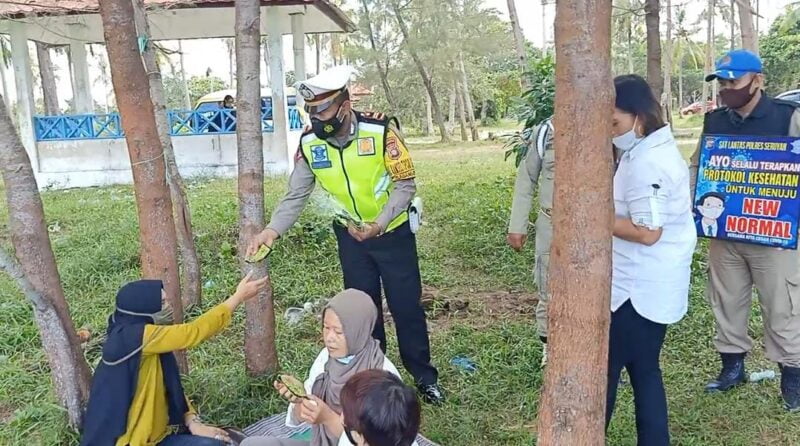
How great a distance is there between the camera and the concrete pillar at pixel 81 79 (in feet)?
43.3

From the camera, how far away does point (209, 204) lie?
852 cm

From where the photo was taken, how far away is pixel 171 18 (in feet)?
40.8

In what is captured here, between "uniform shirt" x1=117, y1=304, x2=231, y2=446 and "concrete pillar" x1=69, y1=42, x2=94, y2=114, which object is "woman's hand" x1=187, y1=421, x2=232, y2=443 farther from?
"concrete pillar" x1=69, y1=42, x2=94, y2=114

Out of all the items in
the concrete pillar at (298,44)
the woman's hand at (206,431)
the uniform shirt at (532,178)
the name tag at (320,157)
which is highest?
the concrete pillar at (298,44)

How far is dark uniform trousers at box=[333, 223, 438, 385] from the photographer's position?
3.50 meters

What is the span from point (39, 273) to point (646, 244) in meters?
2.44

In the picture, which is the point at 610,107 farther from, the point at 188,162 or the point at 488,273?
the point at 188,162

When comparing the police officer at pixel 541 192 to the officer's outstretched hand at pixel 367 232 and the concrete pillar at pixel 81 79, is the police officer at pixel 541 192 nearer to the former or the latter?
the officer's outstretched hand at pixel 367 232

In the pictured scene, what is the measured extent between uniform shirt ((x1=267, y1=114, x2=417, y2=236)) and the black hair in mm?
1125

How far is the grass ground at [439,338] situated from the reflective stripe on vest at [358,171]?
1.03 m

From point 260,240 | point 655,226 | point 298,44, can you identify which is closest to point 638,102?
point 655,226

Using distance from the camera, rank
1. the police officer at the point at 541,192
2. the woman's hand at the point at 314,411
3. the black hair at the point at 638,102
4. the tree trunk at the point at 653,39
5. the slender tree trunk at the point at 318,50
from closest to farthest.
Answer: the woman's hand at the point at 314,411 → the black hair at the point at 638,102 → the police officer at the point at 541,192 → the tree trunk at the point at 653,39 → the slender tree trunk at the point at 318,50

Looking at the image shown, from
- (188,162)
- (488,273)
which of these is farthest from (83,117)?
(488,273)

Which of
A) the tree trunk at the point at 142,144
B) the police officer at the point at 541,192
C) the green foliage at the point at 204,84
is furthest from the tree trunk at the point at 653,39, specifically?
the green foliage at the point at 204,84
